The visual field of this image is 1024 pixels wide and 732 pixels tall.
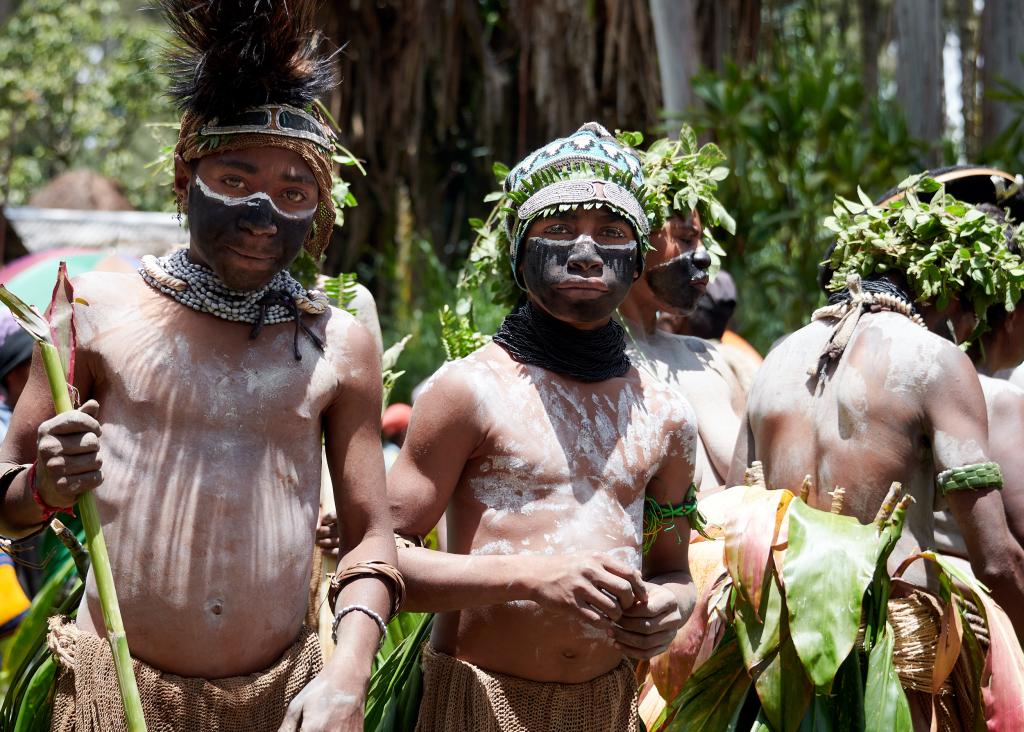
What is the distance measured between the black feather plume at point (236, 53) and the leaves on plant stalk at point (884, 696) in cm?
189

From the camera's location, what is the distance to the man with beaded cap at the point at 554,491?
2643 mm

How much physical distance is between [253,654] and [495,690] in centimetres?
52

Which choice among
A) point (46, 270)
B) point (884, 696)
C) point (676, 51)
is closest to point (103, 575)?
point (884, 696)

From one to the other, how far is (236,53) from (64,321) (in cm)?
67

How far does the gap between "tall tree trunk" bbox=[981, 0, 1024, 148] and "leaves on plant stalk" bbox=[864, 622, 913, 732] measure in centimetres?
659

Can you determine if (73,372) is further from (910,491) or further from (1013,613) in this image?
(1013,613)

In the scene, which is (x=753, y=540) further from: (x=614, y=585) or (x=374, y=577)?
(x=374, y=577)

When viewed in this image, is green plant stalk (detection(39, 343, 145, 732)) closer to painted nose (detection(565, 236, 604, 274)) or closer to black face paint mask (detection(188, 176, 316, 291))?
black face paint mask (detection(188, 176, 316, 291))

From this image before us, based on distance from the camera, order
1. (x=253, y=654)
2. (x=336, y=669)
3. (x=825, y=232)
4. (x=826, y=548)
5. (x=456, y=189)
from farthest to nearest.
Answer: (x=456, y=189) → (x=825, y=232) → (x=826, y=548) → (x=253, y=654) → (x=336, y=669)

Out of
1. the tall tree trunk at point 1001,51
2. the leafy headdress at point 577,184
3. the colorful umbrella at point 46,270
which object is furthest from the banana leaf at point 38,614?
the tall tree trunk at point 1001,51

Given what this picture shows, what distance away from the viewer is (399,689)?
3.03 m

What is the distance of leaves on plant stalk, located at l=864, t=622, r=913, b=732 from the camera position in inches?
120

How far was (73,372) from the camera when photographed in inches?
92.7

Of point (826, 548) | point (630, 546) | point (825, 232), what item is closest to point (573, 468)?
point (630, 546)
